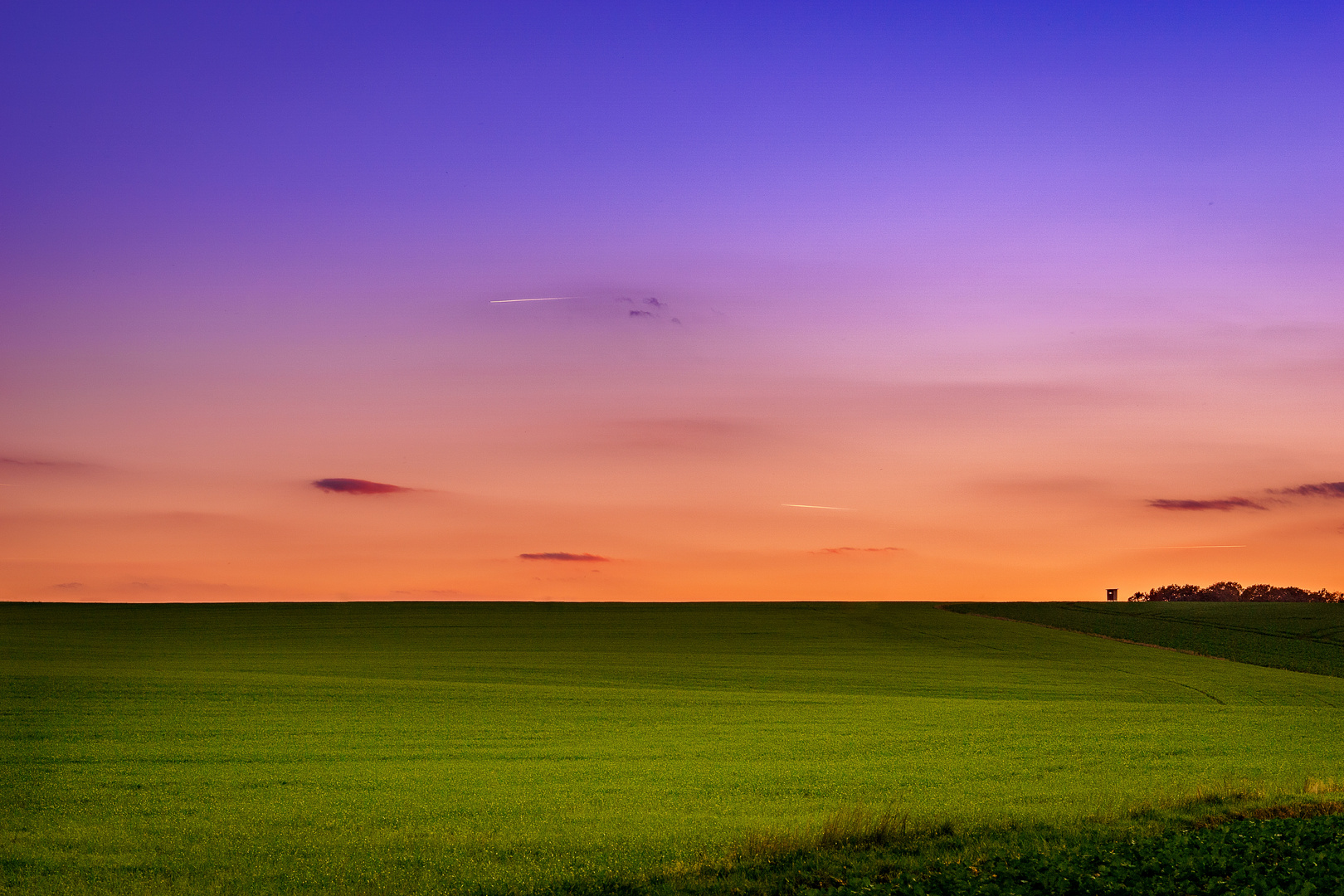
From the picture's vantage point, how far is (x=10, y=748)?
965 inches

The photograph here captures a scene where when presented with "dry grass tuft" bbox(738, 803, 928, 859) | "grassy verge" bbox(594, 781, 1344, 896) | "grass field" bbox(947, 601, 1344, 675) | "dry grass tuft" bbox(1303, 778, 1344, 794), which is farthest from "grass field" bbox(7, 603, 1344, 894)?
"grass field" bbox(947, 601, 1344, 675)

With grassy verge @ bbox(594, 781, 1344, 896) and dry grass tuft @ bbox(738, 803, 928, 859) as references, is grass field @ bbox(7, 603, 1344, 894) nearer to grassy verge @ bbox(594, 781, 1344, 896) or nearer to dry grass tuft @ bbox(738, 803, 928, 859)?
dry grass tuft @ bbox(738, 803, 928, 859)

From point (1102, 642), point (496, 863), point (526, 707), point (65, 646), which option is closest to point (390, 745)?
point (526, 707)

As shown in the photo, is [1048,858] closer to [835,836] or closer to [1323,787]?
[835,836]

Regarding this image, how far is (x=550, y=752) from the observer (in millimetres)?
25531

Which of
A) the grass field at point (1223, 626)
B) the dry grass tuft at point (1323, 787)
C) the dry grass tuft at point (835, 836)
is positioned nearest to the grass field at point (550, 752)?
the dry grass tuft at point (835, 836)

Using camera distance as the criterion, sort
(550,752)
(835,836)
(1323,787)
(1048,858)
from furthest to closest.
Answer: (550,752) < (1323,787) < (835,836) < (1048,858)

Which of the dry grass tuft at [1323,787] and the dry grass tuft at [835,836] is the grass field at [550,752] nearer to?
the dry grass tuft at [835,836]

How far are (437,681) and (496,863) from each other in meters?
29.3

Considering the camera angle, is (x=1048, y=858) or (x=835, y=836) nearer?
(x=1048, y=858)

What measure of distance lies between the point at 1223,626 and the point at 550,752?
68564mm

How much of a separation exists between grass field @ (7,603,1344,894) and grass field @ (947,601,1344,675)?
722 centimetres

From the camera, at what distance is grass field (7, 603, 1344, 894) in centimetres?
1536

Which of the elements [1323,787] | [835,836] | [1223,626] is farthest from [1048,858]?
[1223,626]
